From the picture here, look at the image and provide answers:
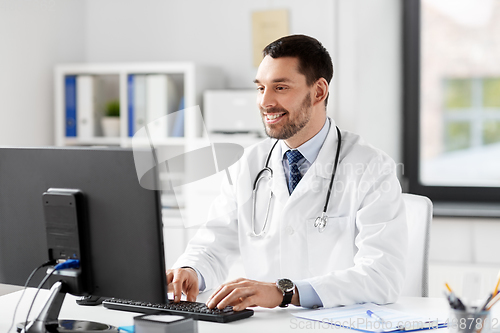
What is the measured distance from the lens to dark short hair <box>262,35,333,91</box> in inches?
67.4

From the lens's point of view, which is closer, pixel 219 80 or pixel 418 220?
pixel 418 220

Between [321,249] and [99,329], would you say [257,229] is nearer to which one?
[321,249]

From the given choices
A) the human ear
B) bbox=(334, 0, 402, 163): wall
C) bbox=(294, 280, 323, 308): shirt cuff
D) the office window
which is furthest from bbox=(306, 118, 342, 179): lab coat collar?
the office window

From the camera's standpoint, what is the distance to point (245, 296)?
1300 mm

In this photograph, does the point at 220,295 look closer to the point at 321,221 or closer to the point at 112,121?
the point at 321,221

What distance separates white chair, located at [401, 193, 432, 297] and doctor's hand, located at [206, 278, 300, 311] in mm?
521

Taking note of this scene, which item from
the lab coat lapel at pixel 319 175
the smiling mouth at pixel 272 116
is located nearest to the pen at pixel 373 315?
the lab coat lapel at pixel 319 175

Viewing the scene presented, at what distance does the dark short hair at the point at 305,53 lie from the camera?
171 cm

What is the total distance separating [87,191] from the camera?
3.68 ft

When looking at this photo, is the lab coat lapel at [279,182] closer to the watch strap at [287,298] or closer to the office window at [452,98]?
the watch strap at [287,298]

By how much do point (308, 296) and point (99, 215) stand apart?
0.54 meters

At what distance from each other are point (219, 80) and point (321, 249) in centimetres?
172

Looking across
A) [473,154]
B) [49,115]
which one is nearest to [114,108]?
[49,115]

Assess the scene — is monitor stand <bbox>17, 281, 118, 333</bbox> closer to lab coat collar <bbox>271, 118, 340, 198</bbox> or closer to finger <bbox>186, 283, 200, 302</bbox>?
finger <bbox>186, 283, 200, 302</bbox>
